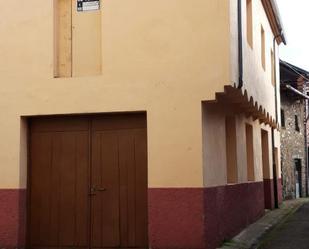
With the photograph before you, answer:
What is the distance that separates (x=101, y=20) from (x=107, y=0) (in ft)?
1.25

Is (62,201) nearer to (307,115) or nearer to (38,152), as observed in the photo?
(38,152)

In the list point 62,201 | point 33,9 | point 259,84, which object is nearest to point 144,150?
point 62,201

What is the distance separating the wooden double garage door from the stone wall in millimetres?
14905

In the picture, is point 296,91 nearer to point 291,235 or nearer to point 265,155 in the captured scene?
point 265,155

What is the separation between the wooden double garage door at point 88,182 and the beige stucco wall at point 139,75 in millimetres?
342

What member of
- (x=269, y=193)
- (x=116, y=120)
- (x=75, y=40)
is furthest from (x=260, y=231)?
(x=75, y=40)

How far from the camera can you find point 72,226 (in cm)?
1045

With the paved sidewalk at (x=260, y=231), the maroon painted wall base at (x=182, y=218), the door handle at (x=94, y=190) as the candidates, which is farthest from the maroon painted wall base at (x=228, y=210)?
the door handle at (x=94, y=190)

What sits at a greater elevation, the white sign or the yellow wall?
the white sign

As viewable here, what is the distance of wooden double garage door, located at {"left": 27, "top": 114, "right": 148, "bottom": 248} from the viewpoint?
10258 millimetres

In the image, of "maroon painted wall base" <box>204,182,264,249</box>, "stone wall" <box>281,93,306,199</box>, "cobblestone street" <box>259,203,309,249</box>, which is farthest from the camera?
"stone wall" <box>281,93,306,199</box>

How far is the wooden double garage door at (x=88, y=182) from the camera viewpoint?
1026 centimetres

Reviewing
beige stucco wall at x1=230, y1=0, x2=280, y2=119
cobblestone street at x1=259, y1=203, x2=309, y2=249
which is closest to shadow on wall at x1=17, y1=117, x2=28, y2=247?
beige stucco wall at x1=230, y1=0, x2=280, y2=119

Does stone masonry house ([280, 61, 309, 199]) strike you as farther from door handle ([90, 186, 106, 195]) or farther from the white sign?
door handle ([90, 186, 106, 195])
